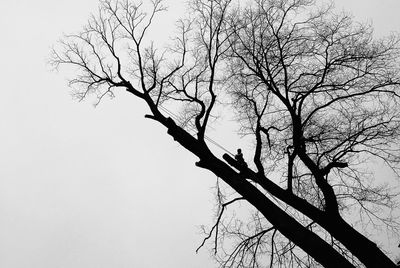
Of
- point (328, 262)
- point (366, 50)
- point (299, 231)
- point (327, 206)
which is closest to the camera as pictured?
point (328, 262)

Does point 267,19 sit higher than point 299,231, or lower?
higher

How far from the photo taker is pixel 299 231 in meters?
4.55

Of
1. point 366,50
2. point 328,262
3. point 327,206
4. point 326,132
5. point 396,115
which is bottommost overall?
point 328,262

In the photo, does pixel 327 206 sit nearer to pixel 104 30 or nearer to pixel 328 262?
pixel 328 262

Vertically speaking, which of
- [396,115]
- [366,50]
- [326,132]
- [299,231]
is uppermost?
[366,50]

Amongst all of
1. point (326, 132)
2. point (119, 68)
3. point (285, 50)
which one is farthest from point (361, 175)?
point (119, 68)

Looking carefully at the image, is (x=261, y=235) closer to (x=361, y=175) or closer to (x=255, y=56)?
(x=361, y=175)

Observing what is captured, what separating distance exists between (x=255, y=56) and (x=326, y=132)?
2.68 metres

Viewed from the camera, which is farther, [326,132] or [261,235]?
[326,132]

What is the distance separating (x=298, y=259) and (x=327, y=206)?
1.49 meters

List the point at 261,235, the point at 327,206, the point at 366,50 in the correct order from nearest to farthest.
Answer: the point at 327,206 < the point at 261,235 < the point at 366,50

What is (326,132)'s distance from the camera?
7.82 metres

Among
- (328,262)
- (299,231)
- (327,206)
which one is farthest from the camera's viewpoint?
(327,206)

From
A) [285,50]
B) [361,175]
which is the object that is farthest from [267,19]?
[361,175]
